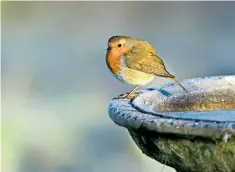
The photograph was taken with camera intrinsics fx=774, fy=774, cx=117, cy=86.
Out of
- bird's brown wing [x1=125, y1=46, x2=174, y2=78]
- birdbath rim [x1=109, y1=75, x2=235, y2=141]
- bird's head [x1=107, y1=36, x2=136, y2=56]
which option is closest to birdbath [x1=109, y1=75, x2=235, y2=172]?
birdbath rim [x1=109, y1=75, x2=235, y2=141]

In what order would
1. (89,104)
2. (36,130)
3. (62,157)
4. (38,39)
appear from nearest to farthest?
(62,157)
(36,130)
(89,104)
(38,39)

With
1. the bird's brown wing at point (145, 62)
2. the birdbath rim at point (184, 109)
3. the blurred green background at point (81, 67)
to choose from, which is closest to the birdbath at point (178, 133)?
the birdbath rim at point (184, 109)

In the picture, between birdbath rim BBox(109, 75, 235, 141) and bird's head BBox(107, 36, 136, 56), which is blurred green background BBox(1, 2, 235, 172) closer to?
bird's head BBox(107, 36, 136, 56)

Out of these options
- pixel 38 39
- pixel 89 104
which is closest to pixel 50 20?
pixel 38 39

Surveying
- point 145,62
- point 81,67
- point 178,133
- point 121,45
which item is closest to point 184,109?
point 145,62

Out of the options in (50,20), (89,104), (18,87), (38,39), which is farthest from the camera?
(50,20)

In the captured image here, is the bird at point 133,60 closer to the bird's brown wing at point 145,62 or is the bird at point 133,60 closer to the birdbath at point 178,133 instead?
the bird's brown wing at point 145,62

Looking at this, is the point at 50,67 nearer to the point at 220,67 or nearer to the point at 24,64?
the point at 24,64
